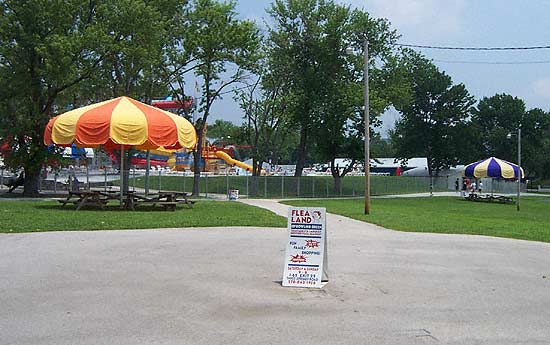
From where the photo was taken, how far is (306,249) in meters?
9.20

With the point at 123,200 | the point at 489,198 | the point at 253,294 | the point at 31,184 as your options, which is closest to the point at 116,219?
the point at 123,200

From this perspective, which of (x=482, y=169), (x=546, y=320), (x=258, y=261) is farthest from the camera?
(x=482, y=169)

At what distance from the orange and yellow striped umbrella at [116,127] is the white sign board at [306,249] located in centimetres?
1177

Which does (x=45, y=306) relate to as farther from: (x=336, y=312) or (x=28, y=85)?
(x=28, y=85)

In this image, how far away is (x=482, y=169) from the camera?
43125 millimetres

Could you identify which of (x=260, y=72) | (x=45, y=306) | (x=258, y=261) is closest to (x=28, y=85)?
(x=260, y=72)

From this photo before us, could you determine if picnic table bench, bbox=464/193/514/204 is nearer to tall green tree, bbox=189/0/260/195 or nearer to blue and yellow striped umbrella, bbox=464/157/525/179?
blue and yellow striped umbrella, bbox=464/157/525/179

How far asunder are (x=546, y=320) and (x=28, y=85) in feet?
93.5

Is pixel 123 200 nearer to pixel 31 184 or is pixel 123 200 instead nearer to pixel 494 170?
pixel 31 184

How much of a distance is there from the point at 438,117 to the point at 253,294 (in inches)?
2691

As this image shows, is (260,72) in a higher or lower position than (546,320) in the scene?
higher

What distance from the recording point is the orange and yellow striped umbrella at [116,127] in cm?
1980

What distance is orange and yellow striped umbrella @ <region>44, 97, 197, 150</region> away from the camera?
19797 millimetres

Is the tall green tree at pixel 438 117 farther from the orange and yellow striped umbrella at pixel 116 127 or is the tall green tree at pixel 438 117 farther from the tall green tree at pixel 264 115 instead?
the orange and yellow striped umbrella at pixel 116 127
